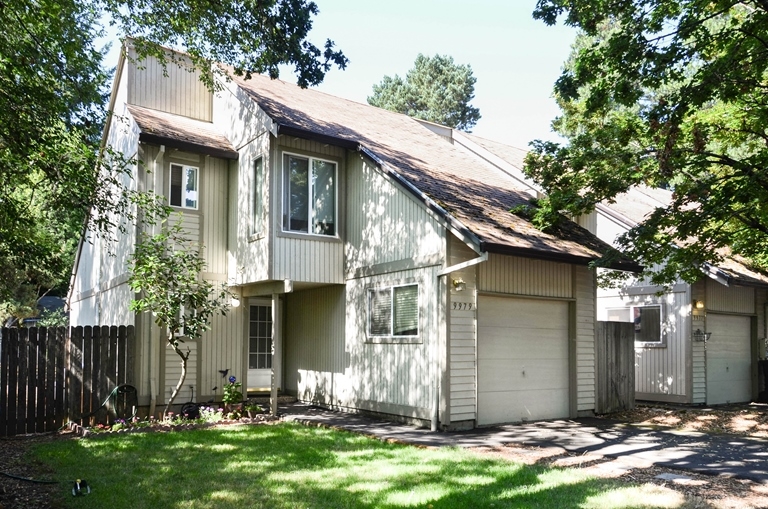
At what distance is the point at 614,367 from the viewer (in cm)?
1371

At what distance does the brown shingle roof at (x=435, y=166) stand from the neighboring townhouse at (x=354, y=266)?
66mm

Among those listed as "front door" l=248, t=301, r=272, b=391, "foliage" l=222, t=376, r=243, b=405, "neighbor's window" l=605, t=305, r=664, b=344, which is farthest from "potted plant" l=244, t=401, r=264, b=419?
"neighbor's window" l=605, t=305, r=664, b=344

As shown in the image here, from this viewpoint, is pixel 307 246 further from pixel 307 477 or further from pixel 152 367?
pixel 307 477

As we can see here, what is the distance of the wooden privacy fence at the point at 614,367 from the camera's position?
13.4 meters

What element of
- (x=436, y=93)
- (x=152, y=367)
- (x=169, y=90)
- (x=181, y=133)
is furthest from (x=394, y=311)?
(x=436, y=93)

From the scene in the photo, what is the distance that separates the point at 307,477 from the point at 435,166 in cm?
856

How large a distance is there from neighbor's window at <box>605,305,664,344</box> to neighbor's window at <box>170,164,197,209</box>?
35.4 feet

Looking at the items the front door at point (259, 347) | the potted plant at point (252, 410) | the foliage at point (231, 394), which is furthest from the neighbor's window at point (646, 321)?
the foliage at point (231, 394)

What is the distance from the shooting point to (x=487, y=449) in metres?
8.99

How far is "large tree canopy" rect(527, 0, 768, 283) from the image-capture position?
8.95 metres

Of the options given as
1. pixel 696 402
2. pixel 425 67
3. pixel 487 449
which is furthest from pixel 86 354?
pixel 425 67

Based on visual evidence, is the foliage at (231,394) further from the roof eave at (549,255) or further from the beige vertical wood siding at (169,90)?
the beige vertical wood siding at (169,90)

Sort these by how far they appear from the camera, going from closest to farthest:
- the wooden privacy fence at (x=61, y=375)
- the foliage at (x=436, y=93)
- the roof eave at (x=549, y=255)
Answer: the roof eave at (x=549, y=255)
the wooden privacy fence at (x=61, y=375)
the foliage at (x=436, y=93)

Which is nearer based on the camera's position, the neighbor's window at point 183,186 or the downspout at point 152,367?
the downspout at point 152,367
